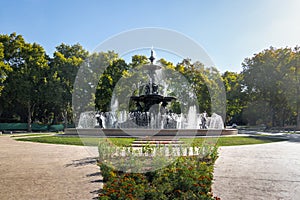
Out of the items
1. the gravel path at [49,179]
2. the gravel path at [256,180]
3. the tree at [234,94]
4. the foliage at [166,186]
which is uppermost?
the tree at [234,94]

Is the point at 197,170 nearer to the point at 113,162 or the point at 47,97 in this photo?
the point at 113,162

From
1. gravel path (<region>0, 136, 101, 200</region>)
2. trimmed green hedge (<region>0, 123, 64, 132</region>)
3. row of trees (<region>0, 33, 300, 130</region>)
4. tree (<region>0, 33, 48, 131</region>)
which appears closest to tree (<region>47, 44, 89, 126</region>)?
row of trees (<region>0, 33, 300, 130</region>)

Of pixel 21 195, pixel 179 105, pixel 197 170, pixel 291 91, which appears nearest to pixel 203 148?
pixel 197 170

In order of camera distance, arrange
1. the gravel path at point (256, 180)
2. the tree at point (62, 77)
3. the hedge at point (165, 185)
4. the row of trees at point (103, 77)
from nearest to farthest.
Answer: the hedge at point (165, 185) → the gravel path at point (256, 180) → the row of trees at point (103, 77) → the tree at point (62, 77)

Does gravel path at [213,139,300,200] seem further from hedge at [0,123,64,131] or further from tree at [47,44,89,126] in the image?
hedge at [0,123,64,131]

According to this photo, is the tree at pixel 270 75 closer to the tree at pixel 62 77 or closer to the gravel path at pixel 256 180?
the tree at pixel 62 77

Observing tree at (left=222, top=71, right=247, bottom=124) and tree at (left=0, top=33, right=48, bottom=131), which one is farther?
tree at (left=222, top=71, right=247, bottom=124)

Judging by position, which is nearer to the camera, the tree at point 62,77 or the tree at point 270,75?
the tree at point 62,77

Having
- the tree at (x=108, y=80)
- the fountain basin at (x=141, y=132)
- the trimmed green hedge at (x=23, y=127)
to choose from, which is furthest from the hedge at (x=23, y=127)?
the fountain basin at (x=141, y=132)

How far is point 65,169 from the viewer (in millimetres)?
8492

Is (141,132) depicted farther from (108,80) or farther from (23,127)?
(23,127)

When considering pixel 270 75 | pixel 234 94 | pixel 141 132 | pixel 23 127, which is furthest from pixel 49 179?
pixel 234 94

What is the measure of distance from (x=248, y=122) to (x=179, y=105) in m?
51.6

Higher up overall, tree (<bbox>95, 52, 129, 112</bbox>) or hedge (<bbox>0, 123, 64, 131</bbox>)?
tree (<bbox>95, 52, 129, 112</bbox>)
